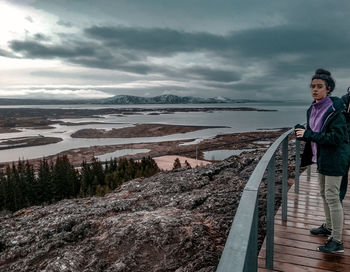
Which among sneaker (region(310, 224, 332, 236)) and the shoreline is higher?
sneaker (region(310, 224, 332, 236))

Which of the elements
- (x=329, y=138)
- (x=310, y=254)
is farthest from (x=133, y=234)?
(x=329, y=138)

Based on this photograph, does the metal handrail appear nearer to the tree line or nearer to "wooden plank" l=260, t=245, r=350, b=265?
"wooden plank" l=260, t=245, r=350, b=265

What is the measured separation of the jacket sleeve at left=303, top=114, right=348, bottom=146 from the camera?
11.1 ft

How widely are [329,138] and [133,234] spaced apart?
175 inches

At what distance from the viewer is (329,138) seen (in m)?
3.40

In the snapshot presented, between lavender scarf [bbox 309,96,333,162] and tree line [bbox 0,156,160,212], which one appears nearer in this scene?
lavender scarf [bbox 309,96,333,162]

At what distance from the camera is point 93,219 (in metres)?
7.90

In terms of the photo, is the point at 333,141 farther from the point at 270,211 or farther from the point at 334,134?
the point at 270,211

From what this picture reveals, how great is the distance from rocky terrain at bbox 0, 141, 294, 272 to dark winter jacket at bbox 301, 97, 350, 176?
8.73ft

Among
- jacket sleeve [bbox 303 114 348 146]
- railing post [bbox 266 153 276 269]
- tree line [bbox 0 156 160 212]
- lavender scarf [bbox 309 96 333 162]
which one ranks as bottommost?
tree line [bbox 0 156 160 212]

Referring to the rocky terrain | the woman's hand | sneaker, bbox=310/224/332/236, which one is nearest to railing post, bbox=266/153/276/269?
the woman's hand

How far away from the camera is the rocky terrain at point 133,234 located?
5.43 m

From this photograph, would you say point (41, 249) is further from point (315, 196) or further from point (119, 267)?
point (315, 196)

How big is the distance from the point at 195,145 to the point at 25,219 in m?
68.5
